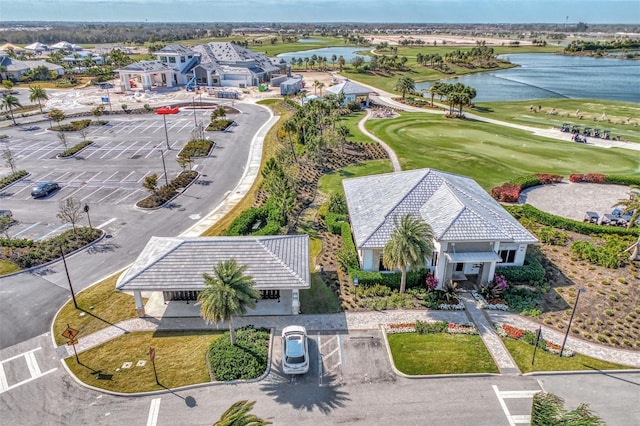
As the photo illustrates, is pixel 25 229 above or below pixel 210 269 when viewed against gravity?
below

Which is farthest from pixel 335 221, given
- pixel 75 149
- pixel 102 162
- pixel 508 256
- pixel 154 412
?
pixel 75 149

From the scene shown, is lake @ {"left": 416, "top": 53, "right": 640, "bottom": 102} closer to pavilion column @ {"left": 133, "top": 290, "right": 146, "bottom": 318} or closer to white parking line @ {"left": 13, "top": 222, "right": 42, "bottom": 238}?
white parking line @ {"left": 13, "top": 222, "right": 42, "bottom": 238}

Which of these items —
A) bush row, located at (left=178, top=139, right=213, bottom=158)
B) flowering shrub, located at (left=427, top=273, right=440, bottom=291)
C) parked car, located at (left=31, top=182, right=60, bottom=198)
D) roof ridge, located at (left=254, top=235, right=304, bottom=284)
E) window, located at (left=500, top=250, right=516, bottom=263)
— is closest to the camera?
roof ridge, located at (left=254, top=235, right=304, bottom=284)

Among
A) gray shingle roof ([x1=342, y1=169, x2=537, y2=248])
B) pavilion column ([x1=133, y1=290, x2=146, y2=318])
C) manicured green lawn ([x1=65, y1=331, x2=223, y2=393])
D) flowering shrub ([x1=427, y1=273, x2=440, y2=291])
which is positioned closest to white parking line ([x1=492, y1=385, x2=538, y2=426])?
flowering shrub ([x1=427, y1=273, x2=440, y2=291])

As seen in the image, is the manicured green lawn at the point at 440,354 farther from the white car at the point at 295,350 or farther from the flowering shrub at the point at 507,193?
the flowering shrub at the point at 507,193

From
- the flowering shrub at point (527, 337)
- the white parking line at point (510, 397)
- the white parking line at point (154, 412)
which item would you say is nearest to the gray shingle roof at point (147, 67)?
the white parking line at point (154, 412)

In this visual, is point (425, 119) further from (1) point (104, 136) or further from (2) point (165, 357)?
(2) point (165, 357)

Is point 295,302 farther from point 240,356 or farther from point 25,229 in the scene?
point 25,229
